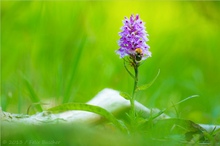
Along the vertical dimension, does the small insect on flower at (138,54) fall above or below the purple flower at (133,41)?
below

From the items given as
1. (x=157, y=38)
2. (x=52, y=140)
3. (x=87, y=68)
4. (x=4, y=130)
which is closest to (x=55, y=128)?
(x=52, y=140)

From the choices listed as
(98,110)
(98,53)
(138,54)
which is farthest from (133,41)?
(98,53)

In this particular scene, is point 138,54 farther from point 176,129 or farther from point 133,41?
point 176,129

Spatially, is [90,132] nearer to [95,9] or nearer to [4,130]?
[4,130]

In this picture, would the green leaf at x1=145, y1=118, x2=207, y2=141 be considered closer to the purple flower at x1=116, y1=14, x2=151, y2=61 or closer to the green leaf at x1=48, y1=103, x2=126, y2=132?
the green leaf at x1=48, y1=103, x2=126, y2=132

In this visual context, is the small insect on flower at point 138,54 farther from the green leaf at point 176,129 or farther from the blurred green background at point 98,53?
the blurred green background at point 98,53

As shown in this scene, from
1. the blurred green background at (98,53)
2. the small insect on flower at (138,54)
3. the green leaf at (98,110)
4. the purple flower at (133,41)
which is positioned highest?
the blurred green background at (98,53)

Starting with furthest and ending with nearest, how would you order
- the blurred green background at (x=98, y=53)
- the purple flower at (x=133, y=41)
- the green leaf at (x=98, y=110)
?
the blurred green background at (x=98, y=53), the purple flower at (x=133, y=41), the green leaf at (x=98, y=110)

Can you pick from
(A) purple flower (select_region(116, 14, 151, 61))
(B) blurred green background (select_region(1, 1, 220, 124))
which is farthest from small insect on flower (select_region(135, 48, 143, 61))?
(B) blurred green background (select_region(1, 1, 220, 124))

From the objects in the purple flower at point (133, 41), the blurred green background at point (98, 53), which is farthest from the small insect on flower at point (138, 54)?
the blurred green background at point (98, 53)
